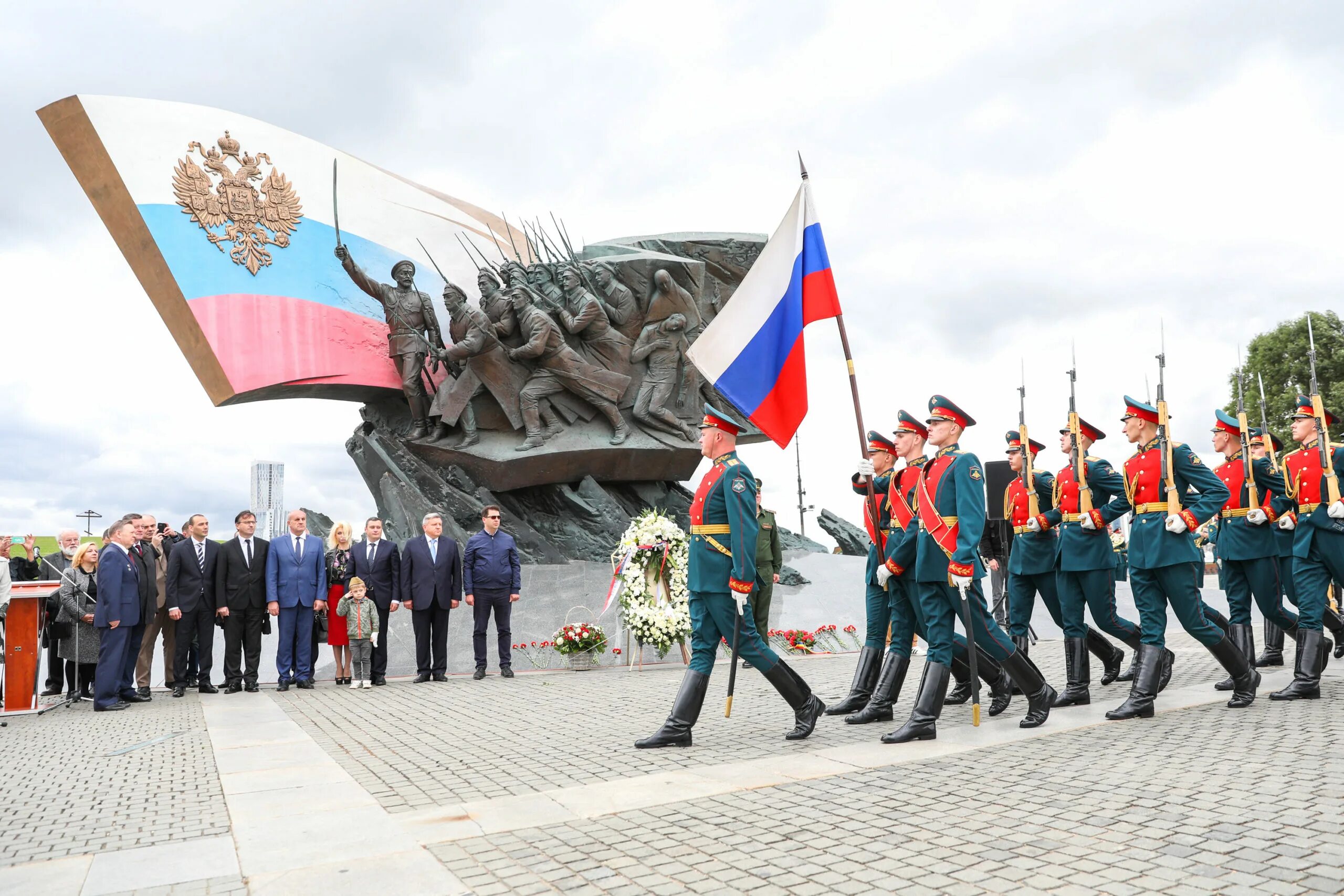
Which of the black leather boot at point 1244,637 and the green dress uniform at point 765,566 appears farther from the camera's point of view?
the green dress uniform at point 765,566

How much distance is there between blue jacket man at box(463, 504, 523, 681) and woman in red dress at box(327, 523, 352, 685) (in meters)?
1.26

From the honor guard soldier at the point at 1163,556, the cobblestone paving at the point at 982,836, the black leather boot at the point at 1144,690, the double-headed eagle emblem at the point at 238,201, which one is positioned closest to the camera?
the cobblestone paving at the point at 982,836

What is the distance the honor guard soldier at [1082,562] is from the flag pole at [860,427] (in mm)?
1568

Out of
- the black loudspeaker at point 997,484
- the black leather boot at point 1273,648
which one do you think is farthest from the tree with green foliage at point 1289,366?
the black leather boot at point 1273,648

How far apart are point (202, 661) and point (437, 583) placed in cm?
236

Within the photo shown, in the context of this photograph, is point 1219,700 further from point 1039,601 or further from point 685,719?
point 1039,601

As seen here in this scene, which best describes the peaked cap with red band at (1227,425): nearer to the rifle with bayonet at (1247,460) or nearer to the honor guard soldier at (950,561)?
the rifle with bayonet at (1247,460)

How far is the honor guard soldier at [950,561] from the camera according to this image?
5461 millimetres

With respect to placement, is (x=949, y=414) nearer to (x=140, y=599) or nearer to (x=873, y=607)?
(x=873, y=607)

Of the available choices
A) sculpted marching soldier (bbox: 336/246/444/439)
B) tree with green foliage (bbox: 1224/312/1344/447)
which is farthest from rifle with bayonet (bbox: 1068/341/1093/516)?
tree with green foliage (bbox: 1224/312/1344/447)

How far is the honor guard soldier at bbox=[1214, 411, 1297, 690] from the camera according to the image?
7.79 m

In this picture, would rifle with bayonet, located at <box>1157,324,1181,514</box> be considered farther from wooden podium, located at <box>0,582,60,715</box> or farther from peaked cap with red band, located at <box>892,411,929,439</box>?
wooden podium, located at <box>0,582,60,715</box>

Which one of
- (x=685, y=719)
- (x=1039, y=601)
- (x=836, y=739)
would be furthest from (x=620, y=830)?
(x=1039, y=601)

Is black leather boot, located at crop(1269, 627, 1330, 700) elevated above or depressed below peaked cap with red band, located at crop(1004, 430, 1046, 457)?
below
